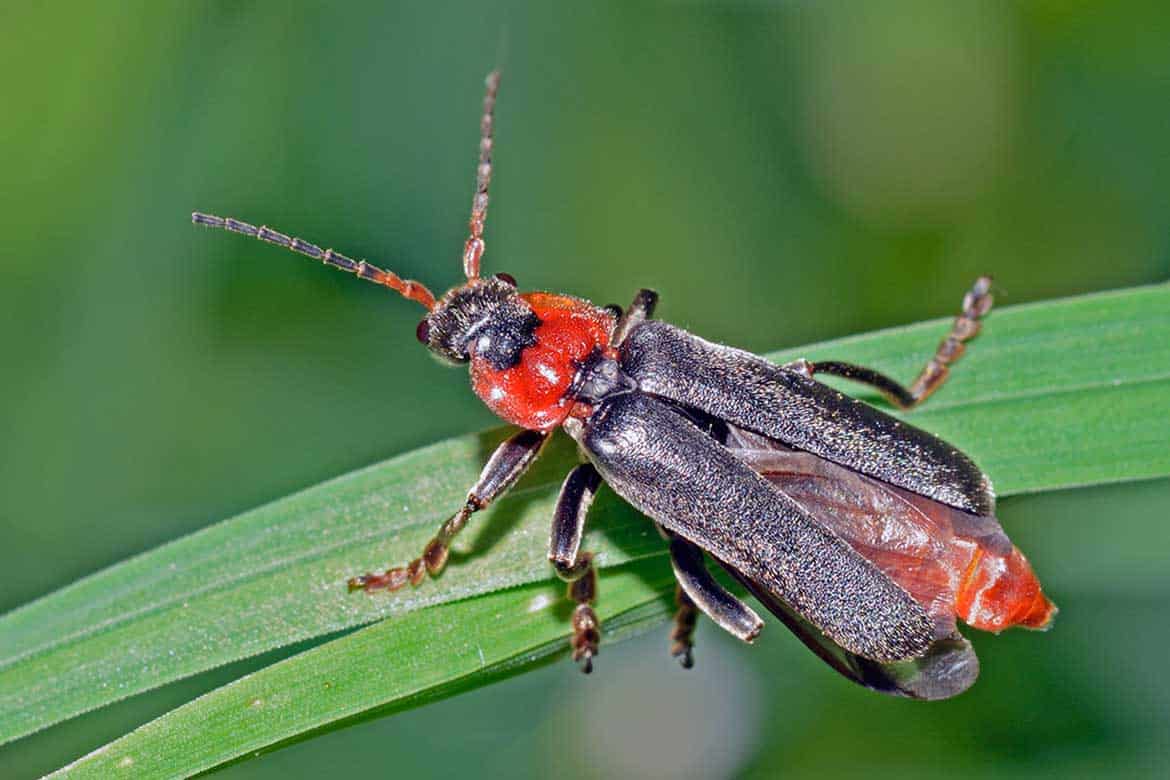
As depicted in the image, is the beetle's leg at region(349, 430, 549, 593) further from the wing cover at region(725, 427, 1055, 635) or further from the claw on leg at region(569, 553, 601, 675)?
the wing cover at region(725, 427, 1055, 635)

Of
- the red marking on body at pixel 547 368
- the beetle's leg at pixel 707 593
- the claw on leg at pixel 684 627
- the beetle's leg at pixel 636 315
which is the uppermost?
the beetle's leg at pixel 636 315

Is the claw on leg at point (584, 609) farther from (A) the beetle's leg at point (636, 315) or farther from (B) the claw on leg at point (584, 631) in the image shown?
(A) the beetle's leg at point (636, 315)

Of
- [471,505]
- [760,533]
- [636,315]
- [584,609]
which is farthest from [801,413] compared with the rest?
[471,505]

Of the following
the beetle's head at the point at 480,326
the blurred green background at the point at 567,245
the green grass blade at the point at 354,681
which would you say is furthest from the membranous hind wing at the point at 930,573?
the beetle's head at the point at 480,326

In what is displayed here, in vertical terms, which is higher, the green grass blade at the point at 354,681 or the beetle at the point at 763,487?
the beetle at the point at 763,487

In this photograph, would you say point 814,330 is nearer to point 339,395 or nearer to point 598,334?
point 598,334

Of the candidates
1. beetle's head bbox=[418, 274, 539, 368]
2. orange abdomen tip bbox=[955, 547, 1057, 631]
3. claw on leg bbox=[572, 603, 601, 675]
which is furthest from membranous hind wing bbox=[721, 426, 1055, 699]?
beetle's head bbox=[418, 274, 539, 368]
